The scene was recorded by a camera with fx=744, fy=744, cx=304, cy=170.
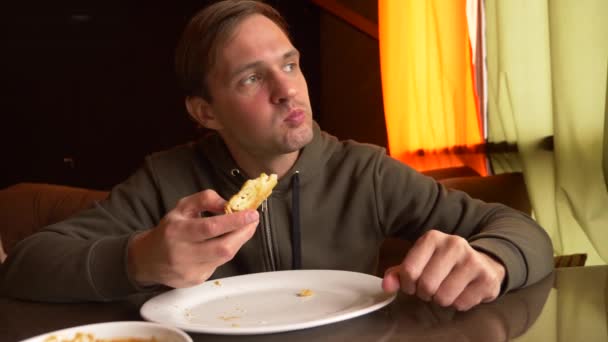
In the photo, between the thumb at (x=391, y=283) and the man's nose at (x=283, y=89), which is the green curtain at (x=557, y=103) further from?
the thumb at (x=391, y=283)

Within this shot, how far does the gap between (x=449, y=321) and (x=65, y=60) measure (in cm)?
514

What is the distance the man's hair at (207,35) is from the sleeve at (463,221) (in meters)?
0.47

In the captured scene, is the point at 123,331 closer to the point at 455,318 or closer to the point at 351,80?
the point at 455,318

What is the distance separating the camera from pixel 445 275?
1.08 meters

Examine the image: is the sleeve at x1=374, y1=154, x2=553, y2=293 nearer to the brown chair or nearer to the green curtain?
the green curtain

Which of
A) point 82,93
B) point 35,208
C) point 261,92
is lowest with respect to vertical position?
point 35,208

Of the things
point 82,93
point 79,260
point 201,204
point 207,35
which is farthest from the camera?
point 82,93

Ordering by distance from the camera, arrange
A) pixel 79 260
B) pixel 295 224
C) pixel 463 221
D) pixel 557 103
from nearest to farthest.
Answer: pixel 79 260, pixel 463 221, pixel 295 224, pixel 557 103

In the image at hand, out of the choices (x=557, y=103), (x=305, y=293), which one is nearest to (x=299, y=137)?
(x=305, y=293)

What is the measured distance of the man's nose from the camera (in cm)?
163

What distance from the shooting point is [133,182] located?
5.83 feet

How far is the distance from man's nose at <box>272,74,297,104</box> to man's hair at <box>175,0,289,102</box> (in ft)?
0.64

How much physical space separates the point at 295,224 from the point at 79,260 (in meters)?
0.52

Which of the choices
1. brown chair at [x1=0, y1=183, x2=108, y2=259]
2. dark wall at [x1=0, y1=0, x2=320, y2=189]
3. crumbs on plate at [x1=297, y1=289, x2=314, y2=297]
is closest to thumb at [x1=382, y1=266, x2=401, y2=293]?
crumbs on plate at [x1=297, y1=289, x2=314, y2=297]
